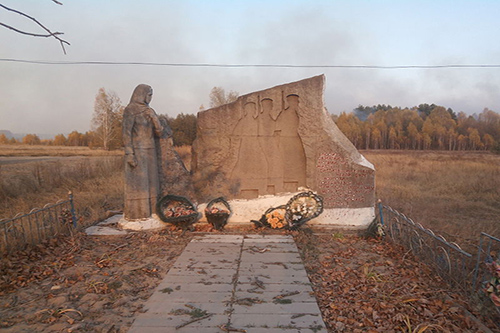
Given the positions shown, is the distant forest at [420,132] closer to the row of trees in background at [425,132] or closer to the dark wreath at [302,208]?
the row of trees in background at [425,132]

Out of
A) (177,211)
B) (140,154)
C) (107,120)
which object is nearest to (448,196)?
(177,211)

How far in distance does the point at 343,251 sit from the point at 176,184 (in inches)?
134

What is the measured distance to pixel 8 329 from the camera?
9.61ft

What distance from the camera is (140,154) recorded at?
5.85m

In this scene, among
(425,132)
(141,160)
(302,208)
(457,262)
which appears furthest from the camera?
(425,132)

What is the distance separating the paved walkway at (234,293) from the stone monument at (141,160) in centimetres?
131

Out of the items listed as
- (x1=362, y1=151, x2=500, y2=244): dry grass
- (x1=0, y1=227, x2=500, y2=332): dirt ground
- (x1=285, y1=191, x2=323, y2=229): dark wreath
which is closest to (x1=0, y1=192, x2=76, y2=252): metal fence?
(x1=0, y1=227, x2=500, y2=332): dirt ground

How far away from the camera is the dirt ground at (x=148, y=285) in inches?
120

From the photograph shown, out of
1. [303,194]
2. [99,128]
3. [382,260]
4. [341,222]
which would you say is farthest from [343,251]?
[99,128]

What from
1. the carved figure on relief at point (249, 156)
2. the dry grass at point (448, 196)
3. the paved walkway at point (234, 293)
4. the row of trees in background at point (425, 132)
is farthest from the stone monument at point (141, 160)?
the row of trees in background at point (425, 132)

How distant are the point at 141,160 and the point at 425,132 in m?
38.6

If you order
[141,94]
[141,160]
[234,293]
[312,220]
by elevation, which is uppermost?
[141,94]

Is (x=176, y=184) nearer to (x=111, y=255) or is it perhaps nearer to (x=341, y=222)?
(x=111, y=255)

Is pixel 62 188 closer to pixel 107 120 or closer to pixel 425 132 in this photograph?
pixel 107 120
